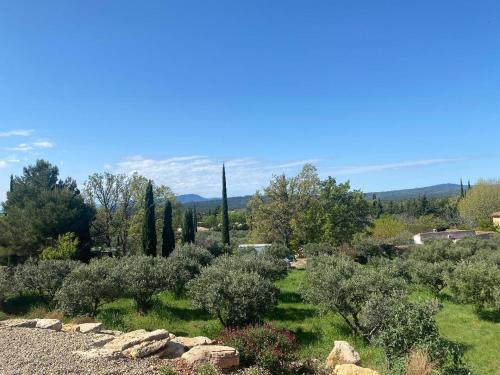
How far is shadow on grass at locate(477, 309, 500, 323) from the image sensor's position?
14.4m

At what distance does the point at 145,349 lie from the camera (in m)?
7.68

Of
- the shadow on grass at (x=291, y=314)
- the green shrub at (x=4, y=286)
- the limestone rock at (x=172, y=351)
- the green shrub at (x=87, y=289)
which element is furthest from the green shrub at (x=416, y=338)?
the green shrub at (x=4, y=286)

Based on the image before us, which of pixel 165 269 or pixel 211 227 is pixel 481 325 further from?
pixel 211 227

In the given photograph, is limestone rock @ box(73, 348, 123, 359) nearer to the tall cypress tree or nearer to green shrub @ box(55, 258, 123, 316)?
green shrub @ box(55, 258, 123, 316)

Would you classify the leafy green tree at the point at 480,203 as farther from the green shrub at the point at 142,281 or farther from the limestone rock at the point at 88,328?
the limestone rock at the point at 88,328

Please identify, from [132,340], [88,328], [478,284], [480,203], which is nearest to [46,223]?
[88,328]

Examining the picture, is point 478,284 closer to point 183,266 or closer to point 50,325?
point 183,266

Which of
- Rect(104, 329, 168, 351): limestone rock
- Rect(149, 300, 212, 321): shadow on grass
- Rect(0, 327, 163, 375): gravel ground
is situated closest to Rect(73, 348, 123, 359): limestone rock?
Rect(0, 327, 163, 375): gravel ground

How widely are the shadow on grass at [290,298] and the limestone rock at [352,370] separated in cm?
1028

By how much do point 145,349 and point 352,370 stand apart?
3.95 m

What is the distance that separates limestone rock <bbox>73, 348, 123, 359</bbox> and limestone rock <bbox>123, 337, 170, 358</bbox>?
21 cm

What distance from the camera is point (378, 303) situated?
32.5 ft

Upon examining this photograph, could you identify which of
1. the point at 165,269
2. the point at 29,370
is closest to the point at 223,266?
the point at 165,269

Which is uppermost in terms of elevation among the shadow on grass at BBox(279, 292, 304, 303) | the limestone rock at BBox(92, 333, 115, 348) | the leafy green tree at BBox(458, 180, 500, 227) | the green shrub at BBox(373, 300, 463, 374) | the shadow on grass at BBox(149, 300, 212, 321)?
the leafy green tree at BBox(458, 180, 500, 227)
